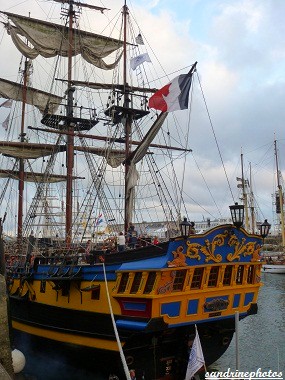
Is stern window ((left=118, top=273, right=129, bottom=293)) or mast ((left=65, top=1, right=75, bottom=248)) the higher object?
mast ((left=65, top=1, right=75, bottom=248))

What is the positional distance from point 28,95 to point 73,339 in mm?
23644

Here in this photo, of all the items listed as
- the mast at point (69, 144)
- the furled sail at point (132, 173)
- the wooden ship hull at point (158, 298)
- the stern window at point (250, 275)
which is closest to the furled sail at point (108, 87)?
the mast at point (69, 144)

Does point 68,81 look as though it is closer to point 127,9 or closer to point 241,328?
point 127,9

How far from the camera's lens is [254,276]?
46.5 feet

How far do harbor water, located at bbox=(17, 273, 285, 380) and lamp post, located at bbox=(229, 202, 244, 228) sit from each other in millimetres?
5566

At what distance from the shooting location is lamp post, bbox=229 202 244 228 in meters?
11.9

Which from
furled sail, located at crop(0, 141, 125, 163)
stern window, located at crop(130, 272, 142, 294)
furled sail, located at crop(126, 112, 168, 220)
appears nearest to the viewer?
stern window, located at crop(130, 272, 142, 294)

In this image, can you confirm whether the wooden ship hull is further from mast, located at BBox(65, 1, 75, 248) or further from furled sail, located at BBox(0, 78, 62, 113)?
furled sail, located at BBox(0, 78, 62, 113)

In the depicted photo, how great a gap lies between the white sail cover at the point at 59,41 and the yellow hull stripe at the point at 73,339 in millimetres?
16295

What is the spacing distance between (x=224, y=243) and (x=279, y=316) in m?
16.2

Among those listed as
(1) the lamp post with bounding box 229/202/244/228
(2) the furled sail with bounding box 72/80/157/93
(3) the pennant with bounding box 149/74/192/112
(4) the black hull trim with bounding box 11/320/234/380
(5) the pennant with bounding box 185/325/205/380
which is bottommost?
(4) the black hull trim with bounding box 11/320/234/380

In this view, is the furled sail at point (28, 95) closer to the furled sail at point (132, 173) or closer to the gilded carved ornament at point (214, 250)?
the furled sail at point (132, 173)

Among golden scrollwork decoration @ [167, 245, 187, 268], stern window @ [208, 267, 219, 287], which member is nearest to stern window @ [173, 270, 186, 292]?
golden scrollwork decoration @ [167, 245, 187, 268]

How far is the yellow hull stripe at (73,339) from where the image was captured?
12.7 m
